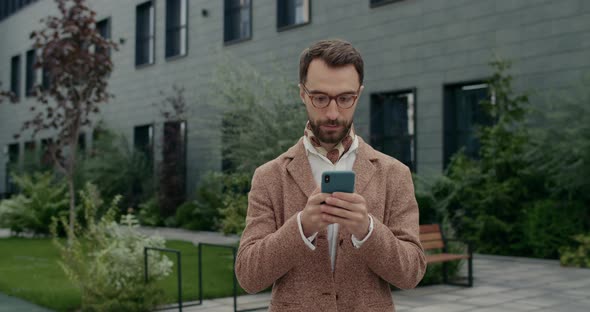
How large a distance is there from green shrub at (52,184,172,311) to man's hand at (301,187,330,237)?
5.49 m

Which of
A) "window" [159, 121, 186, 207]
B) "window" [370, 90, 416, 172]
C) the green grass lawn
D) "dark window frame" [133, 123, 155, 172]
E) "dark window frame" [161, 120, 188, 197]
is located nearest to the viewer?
the green grass lawn

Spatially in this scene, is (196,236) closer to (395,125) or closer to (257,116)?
(395,125)

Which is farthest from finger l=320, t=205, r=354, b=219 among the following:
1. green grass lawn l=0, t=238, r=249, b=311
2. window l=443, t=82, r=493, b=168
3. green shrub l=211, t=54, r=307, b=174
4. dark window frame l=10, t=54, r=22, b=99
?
dark window frame l=10, t=54, r=22, b=99

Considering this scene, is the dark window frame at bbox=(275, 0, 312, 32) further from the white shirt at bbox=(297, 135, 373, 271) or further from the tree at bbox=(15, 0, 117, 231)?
the white shirt at bbox=(297, 135, 373, 271)

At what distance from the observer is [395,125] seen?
1560 cm

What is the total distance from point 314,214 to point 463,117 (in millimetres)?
13116

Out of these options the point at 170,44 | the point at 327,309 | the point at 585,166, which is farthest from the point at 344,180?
the point at 170,44

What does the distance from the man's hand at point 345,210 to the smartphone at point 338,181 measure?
0.05 feet

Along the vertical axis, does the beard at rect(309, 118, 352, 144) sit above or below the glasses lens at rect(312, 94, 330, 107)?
below

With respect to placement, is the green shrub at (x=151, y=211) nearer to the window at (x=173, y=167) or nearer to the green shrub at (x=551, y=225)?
the window at (x=173, y=167)

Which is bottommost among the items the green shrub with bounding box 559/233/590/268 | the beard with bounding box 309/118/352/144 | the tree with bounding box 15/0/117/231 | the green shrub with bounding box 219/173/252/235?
the green shrub with bounding box 559/233/590/268

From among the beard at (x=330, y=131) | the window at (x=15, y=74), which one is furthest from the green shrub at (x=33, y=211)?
the window at (x=15, y=74)

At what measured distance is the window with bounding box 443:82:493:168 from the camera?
45.8 ft

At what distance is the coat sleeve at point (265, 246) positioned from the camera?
1798 mm
